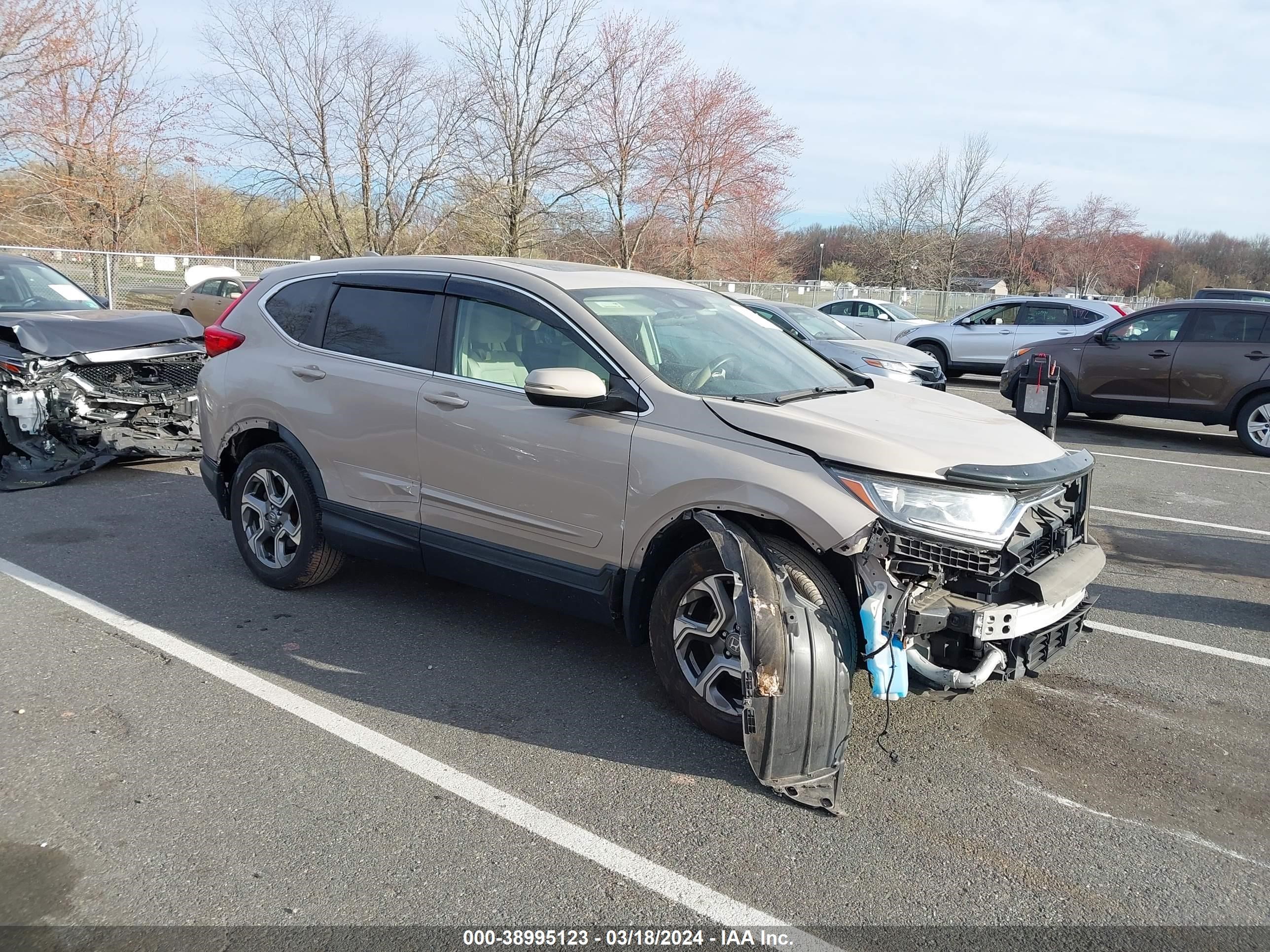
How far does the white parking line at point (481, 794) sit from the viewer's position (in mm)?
2801

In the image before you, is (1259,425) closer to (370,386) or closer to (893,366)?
(893,366)

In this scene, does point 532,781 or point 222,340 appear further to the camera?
point 222,340

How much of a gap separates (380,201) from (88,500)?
18.0 metres

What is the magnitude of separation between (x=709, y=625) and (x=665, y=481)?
1.94 feet

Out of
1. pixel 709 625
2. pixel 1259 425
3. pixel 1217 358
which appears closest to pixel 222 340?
pixel 709 625

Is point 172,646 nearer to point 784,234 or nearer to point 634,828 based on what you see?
point 634,828

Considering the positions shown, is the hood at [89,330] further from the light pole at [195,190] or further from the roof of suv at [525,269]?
the light pole at [195,190]

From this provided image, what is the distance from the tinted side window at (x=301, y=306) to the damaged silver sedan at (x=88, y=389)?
2.26 meters

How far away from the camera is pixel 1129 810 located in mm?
3396

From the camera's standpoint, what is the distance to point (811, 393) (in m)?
4.30

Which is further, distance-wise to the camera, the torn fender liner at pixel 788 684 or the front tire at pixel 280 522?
the front tire at pixel 280 522

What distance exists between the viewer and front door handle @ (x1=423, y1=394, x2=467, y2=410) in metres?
4.46

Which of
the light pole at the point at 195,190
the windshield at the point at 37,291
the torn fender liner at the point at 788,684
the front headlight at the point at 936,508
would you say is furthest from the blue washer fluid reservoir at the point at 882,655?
the light pole at the point at 195,190

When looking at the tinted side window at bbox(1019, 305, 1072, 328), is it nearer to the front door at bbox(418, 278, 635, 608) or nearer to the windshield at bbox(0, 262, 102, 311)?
the windshield at bbox(0, 262, 102, 311)
